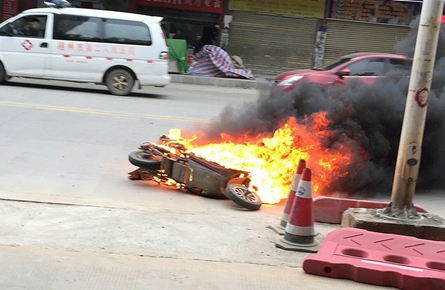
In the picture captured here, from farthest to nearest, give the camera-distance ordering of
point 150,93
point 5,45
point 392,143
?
point 150,93 < point 5,45 < point 392,143

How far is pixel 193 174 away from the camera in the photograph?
694cm

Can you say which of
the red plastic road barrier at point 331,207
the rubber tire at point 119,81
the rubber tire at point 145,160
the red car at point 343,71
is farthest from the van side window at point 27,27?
the red plastic road barrier at point 331,207

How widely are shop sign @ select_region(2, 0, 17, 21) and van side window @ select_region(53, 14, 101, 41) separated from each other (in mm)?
9940

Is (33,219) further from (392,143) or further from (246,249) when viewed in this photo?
(392,143)

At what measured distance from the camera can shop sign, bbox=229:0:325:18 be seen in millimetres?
23031

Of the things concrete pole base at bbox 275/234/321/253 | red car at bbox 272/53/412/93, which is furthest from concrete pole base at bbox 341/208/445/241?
red car at bbox 272/53/412/93

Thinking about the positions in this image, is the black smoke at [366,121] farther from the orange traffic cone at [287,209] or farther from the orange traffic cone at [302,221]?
the orange traffic cone at [302,221]

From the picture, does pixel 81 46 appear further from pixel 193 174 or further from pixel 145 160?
pixel 193 174

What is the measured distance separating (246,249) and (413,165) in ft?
6.09

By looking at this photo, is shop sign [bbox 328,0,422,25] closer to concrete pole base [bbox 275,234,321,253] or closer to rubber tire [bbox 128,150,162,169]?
rubber tire [bbox 128,150,162,169]

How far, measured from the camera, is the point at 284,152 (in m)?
7.47

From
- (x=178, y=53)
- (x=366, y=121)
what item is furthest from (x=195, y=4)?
(x=366, y=121)

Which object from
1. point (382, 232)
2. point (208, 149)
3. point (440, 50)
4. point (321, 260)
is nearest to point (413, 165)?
point (382, 232)

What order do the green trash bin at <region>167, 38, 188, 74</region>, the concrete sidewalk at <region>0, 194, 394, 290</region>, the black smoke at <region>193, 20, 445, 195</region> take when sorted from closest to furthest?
the concrete sidewalk at <region>0, 194, 394, 290</region>, the black smoke at <region>193, 20, 445, 195</region>, the green trash bin at <region>167, 38, 188, 74</region>
